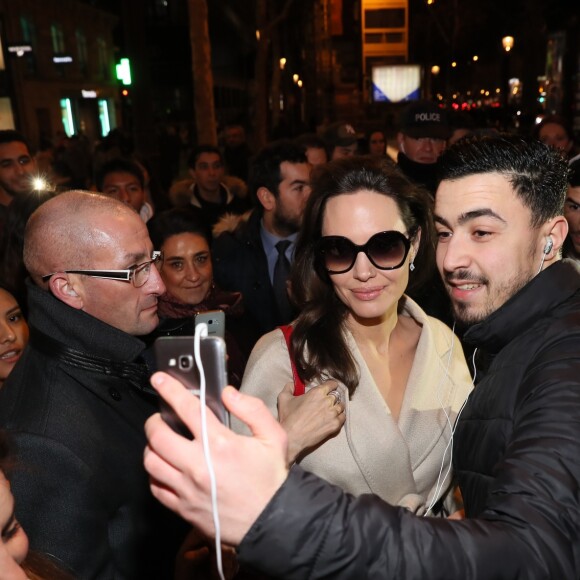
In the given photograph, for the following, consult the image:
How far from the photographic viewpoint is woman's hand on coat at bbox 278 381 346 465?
7.11 feet

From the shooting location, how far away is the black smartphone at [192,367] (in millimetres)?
1009

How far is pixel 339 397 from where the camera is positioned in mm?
2439

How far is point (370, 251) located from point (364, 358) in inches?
18.6

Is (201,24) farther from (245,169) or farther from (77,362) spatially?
(77,362)

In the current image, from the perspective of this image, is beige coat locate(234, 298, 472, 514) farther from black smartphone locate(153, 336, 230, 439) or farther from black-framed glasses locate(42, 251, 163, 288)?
black smartphone locate(153, 336, 230, 439)

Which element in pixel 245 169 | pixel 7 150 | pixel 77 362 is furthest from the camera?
pixel 245 169

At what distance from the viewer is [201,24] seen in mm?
11891

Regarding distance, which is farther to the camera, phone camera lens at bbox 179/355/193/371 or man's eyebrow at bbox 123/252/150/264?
man's eyebrow at bbox 123/252/150/264

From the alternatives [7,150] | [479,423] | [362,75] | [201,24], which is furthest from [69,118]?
[479,423]

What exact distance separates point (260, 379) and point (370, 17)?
145 ft

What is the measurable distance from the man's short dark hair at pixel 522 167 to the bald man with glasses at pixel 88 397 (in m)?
1.24

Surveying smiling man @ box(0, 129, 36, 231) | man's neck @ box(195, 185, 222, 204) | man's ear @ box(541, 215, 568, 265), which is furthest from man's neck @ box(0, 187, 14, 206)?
man's ear @ box(541, 215, 568, 265)

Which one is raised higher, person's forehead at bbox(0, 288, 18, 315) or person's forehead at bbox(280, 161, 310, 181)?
person's forehead at bbox(280, 161, 310, 181)

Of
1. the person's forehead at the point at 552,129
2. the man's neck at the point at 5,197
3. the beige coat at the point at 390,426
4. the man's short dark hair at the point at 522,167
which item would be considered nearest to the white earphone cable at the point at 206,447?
the man's short dark hair at the point at 522,167
